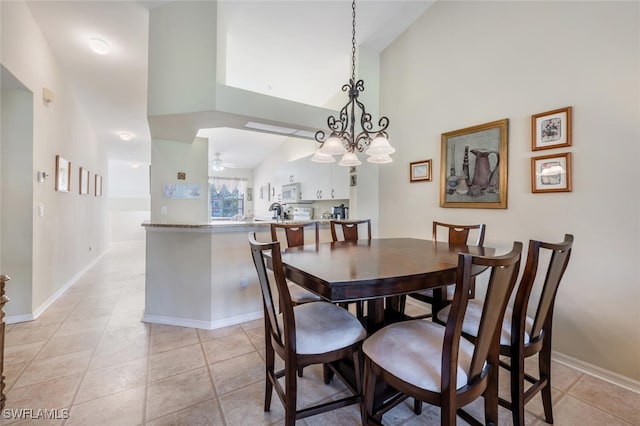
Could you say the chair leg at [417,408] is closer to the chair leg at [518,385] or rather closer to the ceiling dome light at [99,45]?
the chair leg at [518,385]

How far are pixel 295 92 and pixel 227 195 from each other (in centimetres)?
532

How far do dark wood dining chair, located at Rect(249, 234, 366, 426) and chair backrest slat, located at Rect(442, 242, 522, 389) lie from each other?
1.66 feet

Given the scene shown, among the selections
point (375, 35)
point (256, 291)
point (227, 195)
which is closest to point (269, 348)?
point (256, 291)

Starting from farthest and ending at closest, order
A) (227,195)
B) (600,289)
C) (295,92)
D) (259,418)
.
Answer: (227,195), (295,92), (600,289), (259,418)

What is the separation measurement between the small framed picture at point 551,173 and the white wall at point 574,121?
5cm

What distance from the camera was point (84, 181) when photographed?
465cm

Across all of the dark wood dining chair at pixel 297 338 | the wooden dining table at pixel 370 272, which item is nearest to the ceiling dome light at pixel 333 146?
the wooden dining table at pixel 370 272

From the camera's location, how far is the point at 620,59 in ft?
6.07

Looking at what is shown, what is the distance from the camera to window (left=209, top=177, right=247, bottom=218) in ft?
29.0

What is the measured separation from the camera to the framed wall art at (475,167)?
2496mm

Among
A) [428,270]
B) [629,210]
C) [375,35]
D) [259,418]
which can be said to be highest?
[375,35]

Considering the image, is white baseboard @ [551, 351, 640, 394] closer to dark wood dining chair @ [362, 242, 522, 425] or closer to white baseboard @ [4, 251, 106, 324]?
dark wood dining chair @ [362, 242, 522, 425]

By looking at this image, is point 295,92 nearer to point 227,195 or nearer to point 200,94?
point 200,94

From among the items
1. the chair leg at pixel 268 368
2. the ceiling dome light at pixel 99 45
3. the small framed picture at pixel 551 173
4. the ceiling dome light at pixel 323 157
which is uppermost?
the ceiling dome light at pixel 99 45
